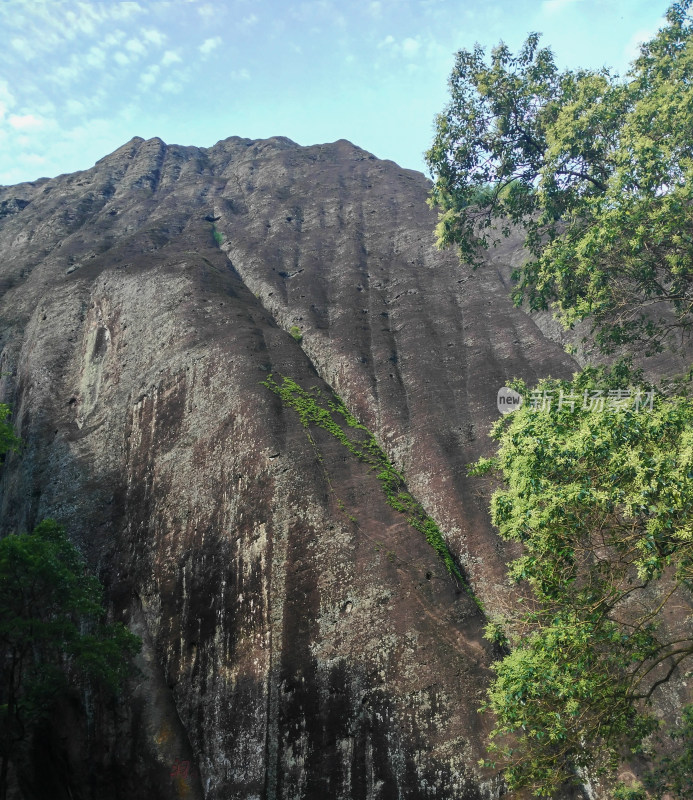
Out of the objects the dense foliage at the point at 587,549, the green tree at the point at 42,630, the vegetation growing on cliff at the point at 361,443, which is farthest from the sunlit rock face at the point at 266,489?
the dense foliage at the point at 587,549

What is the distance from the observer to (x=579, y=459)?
32.5ft

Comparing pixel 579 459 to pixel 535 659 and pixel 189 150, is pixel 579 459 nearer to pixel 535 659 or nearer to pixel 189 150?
pixel 535 659

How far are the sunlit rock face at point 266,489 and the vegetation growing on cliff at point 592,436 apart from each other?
2.86m

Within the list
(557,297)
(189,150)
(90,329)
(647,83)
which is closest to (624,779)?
(557,297)

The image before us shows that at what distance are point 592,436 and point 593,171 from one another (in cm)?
1035

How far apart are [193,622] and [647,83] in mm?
19282

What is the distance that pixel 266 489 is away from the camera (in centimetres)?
1997

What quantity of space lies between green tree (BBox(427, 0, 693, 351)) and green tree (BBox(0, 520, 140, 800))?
14026mm

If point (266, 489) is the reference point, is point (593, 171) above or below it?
above

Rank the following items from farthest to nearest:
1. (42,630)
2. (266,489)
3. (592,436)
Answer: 1. (266,489)
2. (42,630)
3. (592,436)

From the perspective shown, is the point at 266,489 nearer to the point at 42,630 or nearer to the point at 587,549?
the point at 42,630

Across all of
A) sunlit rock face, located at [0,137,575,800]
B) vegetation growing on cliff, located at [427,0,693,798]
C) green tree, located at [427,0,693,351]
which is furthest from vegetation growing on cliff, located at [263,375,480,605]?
green tree, located at [427,0,693,351]

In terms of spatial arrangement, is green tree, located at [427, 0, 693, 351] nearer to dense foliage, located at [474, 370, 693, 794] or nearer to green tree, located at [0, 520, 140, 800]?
dense foliage, located at [474, 370, 693, 794]

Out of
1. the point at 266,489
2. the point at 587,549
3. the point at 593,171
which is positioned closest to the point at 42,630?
the point at 266,489
